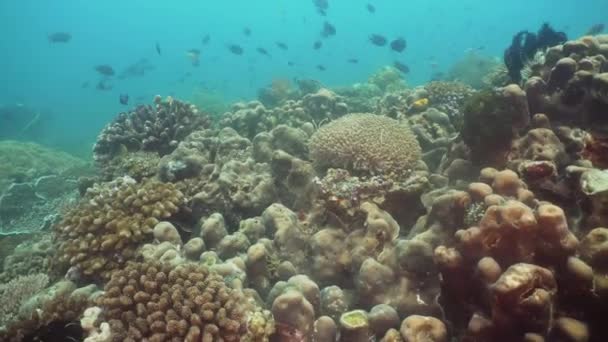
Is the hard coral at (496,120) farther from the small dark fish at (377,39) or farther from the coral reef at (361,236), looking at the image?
the small dark fish at (377,39)

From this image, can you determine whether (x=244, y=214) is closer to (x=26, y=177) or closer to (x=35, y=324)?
(x=35, y=324)

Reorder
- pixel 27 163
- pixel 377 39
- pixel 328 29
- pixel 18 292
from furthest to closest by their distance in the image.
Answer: pixel 27 163
pixel 328 29
pixel 377 39
pixel 18 292

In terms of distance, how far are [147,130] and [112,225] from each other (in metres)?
4.65

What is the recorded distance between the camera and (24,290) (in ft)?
19.9

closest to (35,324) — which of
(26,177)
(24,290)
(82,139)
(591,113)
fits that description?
(24,290)

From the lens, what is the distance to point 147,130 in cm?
1001

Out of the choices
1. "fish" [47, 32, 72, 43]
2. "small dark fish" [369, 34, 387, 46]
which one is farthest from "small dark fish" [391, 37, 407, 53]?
"fish" [47, 32, 72, 43]

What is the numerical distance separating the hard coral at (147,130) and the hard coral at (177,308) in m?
6.05

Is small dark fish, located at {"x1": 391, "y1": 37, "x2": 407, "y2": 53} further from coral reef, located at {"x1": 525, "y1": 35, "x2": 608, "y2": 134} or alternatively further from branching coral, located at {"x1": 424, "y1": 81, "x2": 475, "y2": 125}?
coral reef, located at {"x1": 525, "y1": 35, "x2": 608, "y2": 134}

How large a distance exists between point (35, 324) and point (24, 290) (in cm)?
201

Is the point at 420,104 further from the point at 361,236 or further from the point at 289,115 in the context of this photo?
the point at 361,236

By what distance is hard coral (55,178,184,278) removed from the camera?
5.65m

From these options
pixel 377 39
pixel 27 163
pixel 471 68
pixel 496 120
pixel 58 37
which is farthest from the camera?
pixel 58 37

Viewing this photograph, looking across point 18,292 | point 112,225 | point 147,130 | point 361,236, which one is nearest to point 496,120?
point 361,236
